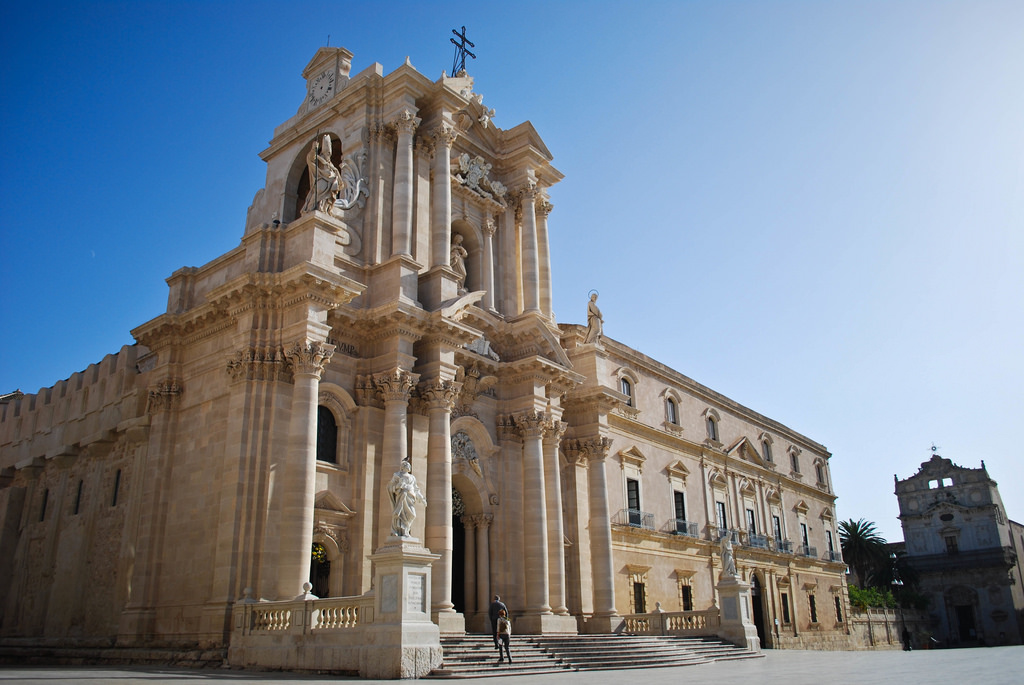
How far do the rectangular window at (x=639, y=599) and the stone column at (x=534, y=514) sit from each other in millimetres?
8498

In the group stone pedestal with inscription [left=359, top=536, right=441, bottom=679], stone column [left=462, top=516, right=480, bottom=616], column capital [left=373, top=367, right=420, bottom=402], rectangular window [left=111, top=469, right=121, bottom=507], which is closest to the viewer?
stone pedestal with inscription [left=359, top=536, right=441, bottom=679]

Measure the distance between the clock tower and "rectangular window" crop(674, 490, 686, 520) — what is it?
21.6 m

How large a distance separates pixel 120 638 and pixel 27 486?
508 inches

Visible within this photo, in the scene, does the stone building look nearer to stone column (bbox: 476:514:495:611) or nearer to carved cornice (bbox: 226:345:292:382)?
stone column (bbox: 476:514:495:611)

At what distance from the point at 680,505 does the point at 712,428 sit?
20.1 ft

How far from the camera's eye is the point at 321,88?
89.4 ft

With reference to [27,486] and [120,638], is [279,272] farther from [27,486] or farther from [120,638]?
[27,486]

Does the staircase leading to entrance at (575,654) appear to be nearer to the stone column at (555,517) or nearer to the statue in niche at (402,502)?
the stone column at (555,517)

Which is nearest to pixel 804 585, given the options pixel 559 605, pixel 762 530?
pixel 762 530

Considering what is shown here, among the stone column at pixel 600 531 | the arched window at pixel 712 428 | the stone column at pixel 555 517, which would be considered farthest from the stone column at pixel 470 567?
the arched window at pixel 712 428

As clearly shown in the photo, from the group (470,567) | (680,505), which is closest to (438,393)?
(470,567)

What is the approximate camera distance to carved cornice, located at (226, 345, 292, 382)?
1873 cm

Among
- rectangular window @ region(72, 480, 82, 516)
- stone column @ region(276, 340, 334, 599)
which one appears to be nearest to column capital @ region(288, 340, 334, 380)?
stone column @ region(276, 340, 334, 599)

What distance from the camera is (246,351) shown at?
739 inches
